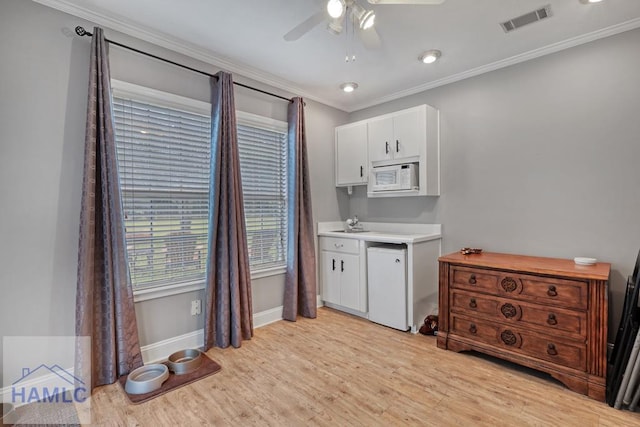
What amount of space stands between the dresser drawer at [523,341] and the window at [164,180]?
2.32 metres

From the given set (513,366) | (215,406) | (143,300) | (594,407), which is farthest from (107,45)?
(594,407)

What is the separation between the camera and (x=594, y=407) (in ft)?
6.21

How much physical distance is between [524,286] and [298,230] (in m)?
2.10

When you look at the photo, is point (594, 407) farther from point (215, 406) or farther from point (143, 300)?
point (143, 300)

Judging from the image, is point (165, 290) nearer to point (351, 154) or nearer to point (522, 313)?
point (351, 154)

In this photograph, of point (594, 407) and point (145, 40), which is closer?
point (594, 407)

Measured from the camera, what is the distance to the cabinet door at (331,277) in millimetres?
3607

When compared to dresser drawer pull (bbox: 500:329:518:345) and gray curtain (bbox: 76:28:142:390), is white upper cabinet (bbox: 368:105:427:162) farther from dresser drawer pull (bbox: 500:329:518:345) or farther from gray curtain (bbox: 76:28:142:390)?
gray curtain (bbox: 76:28:142:390)

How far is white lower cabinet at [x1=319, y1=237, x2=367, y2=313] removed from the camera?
11.0 feet

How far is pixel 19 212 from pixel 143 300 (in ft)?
3.27

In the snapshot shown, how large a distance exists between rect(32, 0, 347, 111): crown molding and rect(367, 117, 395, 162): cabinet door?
0.94 m

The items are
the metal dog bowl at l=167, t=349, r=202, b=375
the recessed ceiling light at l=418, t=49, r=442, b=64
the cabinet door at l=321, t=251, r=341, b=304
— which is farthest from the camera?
the cabinet door at l=321, t=251, r=341, b=304

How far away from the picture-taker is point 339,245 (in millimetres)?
3576

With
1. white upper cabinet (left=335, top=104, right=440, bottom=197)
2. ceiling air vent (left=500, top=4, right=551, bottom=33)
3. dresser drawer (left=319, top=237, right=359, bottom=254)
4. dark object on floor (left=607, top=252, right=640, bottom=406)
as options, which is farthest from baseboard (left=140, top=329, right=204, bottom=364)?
ceiling air vent (left=500, top=4, right=551, bottom=33)
